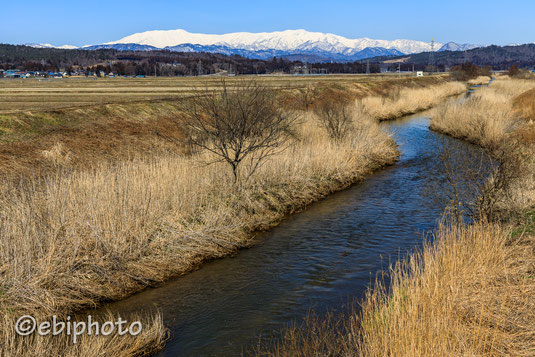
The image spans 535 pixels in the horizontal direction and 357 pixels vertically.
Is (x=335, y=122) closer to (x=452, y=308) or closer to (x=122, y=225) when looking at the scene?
(x=122, y=225)

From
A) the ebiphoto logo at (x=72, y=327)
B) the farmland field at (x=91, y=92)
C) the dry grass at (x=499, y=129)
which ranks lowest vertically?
the ebiphoto logo at (x=72, y=327)

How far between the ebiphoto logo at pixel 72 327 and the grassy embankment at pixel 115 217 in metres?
0.20

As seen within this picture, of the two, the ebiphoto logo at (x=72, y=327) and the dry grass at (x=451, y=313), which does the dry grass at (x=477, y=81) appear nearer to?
the dry grass at (x=451, y=313)

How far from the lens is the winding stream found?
8.57 meters

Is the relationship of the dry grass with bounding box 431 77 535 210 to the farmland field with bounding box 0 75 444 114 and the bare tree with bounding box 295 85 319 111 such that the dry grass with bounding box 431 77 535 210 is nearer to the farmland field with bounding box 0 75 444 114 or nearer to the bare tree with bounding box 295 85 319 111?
the bare tree with bounding box 295 85 319 111

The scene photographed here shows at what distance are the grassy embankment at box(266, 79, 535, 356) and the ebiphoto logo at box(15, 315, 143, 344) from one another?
2.55m

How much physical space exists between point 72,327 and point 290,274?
5.05 m

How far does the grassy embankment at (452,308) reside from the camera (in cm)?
557

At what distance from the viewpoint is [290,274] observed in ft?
36.4

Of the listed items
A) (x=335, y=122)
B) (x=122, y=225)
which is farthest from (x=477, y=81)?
(x=122, y=225)

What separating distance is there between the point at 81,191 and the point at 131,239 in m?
1.96

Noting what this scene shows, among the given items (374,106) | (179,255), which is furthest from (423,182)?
(374,106)

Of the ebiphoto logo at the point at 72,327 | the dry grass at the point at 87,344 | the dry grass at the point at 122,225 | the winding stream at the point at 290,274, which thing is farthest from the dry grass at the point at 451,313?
the dry grass at the point at 122,225

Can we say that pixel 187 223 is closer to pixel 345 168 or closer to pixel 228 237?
pixel 228 237
